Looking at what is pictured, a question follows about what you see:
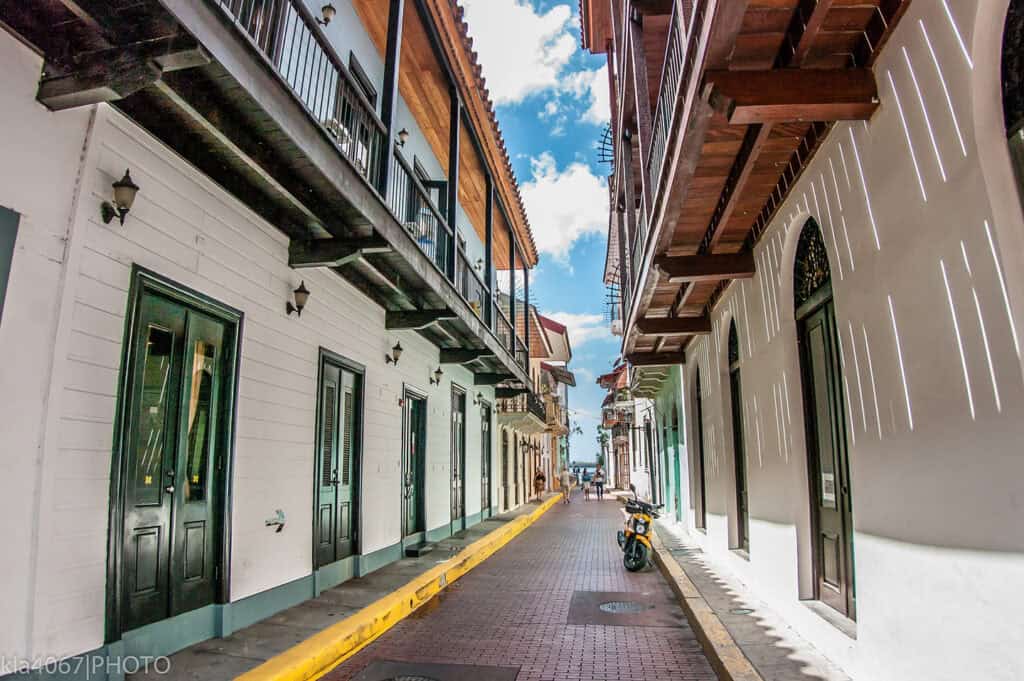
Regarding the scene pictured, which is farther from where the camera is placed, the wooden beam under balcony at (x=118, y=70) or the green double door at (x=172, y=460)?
the green double door at (x=172, y=460)

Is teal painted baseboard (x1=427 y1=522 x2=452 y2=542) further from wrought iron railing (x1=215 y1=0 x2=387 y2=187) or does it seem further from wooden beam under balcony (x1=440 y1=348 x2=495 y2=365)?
wrought iron railing (x1=215 y1=0 x2=387 y2=187)

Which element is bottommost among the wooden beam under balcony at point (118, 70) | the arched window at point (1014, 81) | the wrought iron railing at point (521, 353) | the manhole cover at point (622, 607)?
the manhole cover at point (622, 607)

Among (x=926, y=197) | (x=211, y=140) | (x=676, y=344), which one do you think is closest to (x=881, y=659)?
(x=926, y=197)

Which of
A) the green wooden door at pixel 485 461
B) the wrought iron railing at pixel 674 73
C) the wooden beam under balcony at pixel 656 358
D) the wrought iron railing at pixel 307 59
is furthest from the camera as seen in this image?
the green wooden door at pixel 485 461

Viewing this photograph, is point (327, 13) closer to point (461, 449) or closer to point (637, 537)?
point (637, 537)

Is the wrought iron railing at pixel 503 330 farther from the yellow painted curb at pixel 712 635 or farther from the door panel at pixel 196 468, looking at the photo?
the door panel at pixel 196 468

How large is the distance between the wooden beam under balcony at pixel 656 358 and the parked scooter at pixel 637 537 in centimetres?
316

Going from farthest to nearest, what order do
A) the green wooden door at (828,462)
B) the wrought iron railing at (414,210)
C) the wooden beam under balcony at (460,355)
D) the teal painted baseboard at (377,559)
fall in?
the wooden beam under balcony at (460,355), the teal painted baseboard at (377,559), the wrought iron railing at (414,210), the green wooden door at (828,462)

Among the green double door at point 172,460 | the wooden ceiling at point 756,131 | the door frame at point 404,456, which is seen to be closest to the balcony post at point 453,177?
the door frame at point 404,456

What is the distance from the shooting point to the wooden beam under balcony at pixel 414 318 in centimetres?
932

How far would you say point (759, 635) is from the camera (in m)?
5.31

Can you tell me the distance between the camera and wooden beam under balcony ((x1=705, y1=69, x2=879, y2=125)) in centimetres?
354

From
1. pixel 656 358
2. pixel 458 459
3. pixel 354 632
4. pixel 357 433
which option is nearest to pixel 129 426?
pixel 354 632

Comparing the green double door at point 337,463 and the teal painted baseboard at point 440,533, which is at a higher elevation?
the green double door at point 337,463
